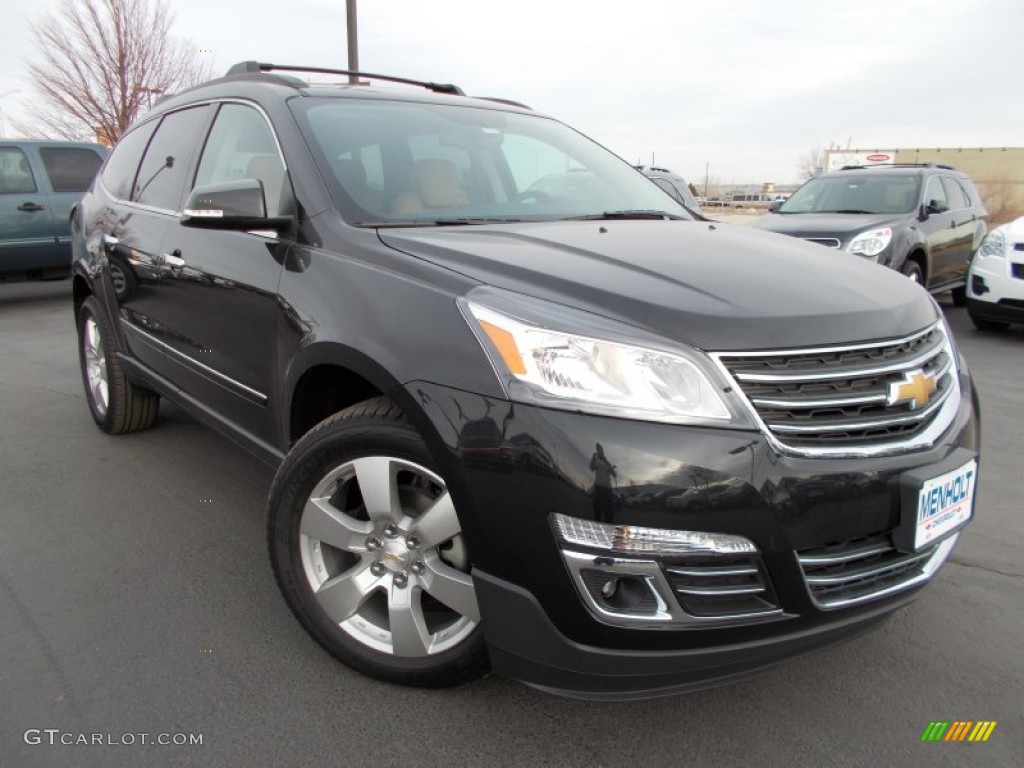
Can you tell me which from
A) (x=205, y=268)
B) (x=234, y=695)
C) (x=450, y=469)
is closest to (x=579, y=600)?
(x=450, y=469)

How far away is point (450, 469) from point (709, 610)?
0.66 m

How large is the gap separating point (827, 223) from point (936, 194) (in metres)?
1.80

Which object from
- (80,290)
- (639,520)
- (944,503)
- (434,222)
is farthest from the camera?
(80,290)

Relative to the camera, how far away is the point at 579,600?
1.67m

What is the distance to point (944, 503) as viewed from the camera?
74.0 inches

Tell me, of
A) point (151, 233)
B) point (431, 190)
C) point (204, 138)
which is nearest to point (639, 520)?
→ point (431, 190)

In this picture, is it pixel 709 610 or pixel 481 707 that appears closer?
pixel 709 610

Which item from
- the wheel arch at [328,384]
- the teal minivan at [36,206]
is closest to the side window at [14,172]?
the teal minivan at [36,206]

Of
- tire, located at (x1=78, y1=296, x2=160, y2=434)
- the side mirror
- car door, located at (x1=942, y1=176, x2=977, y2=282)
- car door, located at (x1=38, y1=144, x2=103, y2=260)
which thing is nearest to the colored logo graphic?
the side mirror

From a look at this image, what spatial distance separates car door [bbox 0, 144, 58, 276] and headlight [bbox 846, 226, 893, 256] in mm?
9375

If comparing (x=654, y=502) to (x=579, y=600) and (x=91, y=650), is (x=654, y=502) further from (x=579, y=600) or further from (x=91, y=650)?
(x=91, y=650)

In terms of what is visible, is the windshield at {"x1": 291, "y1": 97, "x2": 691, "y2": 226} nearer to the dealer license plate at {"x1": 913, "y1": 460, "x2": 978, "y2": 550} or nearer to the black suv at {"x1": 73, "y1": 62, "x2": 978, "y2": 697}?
the black suv at {"x1": 73, "y1": 62, "x2": 978, "y2": 697}

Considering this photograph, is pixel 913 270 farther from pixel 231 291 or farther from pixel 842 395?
pixel 231 291

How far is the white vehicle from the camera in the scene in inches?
288
